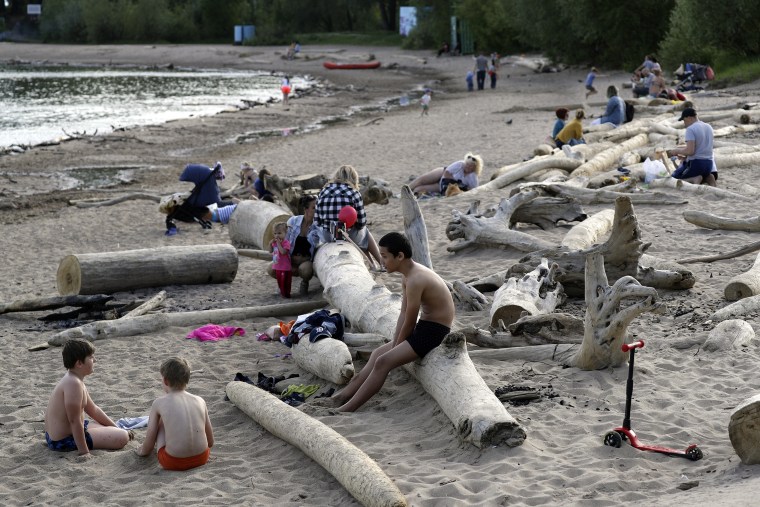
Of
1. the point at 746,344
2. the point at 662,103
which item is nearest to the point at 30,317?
the point at 746,344

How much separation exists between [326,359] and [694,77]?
28.3 meters

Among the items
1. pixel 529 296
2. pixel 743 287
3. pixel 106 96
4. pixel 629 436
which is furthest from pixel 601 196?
pixel 106 96

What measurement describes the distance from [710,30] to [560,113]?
56.4 ft

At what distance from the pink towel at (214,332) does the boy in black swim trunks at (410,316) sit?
2607 mm

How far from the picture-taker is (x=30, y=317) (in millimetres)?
11047

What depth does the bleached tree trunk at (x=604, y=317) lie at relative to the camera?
7547 millimetres

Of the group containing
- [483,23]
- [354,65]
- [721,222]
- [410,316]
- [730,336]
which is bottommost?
[730,336]

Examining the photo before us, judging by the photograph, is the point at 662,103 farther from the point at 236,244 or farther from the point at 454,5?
the point at 454,5

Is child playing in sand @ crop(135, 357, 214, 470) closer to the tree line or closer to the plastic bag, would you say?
the plastic bag

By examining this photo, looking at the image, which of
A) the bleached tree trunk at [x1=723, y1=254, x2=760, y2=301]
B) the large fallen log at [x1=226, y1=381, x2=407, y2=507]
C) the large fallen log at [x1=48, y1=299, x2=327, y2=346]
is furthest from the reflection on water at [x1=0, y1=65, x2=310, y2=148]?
the bleached tree trunk at [x1=723, y1=254, x2=760, y2=301]

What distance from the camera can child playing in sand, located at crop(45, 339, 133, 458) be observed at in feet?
23.0

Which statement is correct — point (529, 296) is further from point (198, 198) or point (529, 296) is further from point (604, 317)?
point (198, 198)

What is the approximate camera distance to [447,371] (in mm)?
7328

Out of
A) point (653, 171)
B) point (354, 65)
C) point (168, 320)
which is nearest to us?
point (168, 320)
